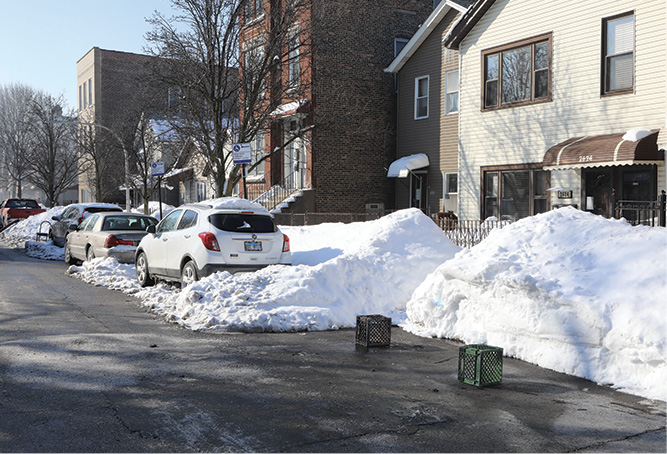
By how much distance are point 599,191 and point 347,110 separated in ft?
42.2

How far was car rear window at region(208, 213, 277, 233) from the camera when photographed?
40.4 feet

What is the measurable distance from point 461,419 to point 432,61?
2280cm

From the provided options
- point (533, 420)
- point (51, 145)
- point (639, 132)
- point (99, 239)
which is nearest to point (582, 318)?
point (533, 420)

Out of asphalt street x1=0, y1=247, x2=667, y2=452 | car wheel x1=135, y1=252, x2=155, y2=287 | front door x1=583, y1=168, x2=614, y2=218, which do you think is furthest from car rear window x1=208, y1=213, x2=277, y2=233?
front door x1=583, y1=168, x2=614, y2=218

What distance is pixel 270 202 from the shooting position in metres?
28.2

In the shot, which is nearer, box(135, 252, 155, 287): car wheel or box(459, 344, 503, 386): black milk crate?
box(459, 344, 503, 386): black milk crate

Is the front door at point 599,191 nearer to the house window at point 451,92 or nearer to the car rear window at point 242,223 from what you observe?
the house window at point 451,92

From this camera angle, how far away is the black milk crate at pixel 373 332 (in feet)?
28.3

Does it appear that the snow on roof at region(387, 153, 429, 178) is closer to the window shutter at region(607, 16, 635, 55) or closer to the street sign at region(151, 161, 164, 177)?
the window shutter at region(607, 16, 635, 55)

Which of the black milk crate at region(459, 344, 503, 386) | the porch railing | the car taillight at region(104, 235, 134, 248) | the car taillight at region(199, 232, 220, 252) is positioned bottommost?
the black milk crate at region(459, 344, 503, 386)

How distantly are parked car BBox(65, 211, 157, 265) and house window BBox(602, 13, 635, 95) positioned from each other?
41.8ft

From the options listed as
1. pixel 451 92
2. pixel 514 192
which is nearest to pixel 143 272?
pixel 514 192

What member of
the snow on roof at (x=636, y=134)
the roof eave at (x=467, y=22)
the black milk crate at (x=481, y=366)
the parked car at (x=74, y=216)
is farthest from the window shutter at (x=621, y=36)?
the parked car at (x=74, y=216)

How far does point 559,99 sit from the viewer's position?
18.8m
